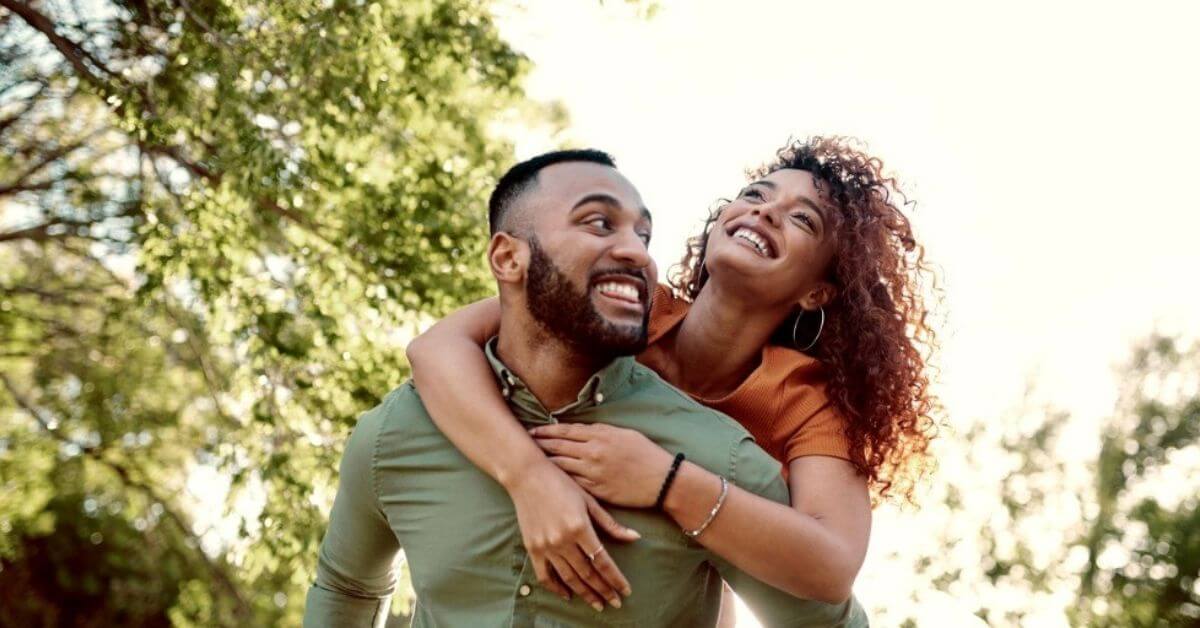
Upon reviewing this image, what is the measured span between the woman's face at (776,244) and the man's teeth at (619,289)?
32.5 inches

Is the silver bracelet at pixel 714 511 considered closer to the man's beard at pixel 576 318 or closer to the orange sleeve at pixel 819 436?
the man's beard at pixel 576 318

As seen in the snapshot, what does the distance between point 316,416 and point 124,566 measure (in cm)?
1775

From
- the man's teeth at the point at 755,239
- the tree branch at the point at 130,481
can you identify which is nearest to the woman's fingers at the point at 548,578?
the man's teeth at the point at 755,239

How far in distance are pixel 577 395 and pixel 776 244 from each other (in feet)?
3.40

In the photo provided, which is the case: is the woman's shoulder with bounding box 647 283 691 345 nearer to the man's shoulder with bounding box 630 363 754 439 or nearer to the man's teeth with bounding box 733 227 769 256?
the man's teeth with bounding box 733 227 769 256

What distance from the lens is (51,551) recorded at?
24.6 m

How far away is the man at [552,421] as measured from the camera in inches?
105

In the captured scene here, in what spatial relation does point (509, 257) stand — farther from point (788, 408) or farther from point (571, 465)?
point (788, 408)

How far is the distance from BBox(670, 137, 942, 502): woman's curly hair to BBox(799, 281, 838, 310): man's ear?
20mm

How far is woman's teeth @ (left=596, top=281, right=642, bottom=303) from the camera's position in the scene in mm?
2734

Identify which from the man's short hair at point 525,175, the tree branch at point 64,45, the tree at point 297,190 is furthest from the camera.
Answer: the tree branch at point 64,45

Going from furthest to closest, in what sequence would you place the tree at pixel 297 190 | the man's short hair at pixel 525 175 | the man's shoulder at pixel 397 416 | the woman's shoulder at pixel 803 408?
the tree at pixel 297 190
the woman's shoulder at pixel 803 408
the man's short hair at pixel 525 175
the man's shoulder at pixel 397 416

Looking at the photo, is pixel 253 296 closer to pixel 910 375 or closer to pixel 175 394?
pixel 910 375

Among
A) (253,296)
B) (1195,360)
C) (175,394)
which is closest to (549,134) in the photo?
(253,296)
